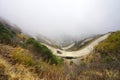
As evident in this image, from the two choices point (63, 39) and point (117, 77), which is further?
point (63, 39)

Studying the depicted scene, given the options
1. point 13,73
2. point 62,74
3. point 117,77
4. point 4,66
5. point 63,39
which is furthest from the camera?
point 63,39

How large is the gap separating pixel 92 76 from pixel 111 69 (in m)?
0.94

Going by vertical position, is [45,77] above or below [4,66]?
below

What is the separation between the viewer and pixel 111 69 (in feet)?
34.8

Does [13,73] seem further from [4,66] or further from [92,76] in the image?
[92,76]

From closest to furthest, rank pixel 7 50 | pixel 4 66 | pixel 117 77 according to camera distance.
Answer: pixel 4 66 < pixel 117 77 < pixel 7 50

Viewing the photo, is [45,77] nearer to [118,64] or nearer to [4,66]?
[4,66]

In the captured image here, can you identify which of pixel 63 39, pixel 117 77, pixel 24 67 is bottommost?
pixel 63 39

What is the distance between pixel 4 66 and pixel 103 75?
3231 mm

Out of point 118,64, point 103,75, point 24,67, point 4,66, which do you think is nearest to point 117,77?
point 103,75

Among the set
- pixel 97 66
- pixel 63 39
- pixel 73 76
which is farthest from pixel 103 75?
pixel 63 39

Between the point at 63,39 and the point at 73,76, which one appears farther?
the point at 63,39

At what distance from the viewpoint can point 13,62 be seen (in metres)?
9.79

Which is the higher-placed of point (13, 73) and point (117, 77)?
point (13, 73)
